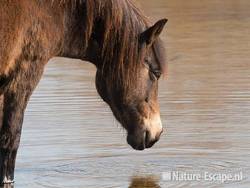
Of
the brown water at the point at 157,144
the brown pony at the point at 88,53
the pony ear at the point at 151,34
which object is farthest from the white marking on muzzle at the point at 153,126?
the pony ear at the point at 151,34

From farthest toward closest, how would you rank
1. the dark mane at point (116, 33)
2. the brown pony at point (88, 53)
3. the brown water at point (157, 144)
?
the brown water at point (157, 144)
the dark mane at point (116, 33)
the brown pony at point (88, 53)

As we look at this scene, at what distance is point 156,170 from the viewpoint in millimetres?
8680

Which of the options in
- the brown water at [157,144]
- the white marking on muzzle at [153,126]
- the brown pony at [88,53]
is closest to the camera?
the brown pony at [88,53]

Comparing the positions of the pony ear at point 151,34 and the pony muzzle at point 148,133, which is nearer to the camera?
the pony ear at point 151,34

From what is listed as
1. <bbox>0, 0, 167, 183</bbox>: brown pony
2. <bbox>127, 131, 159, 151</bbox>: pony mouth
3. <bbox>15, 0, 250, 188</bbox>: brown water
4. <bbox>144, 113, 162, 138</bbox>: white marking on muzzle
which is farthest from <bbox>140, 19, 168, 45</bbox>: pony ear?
<bbox>15, 0, 250, 188</bbox>: brown water

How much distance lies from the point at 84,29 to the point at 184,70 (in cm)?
648

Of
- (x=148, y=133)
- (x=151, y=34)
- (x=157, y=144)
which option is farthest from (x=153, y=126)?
(x=157, y=144)

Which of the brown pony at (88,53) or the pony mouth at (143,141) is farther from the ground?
the brown pony at (88,53)

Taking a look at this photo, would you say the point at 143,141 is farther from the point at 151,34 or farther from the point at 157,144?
the point at 157,144

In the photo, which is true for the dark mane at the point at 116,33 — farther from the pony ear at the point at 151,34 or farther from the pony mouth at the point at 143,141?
the pony mouth at the point at 143,141

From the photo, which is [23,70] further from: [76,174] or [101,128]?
[101,128]

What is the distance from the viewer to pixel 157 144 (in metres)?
9.79

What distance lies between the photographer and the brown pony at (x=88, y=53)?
796 cm

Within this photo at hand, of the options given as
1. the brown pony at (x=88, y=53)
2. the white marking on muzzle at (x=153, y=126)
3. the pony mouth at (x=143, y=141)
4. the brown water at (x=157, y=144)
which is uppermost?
the brown pony at (x=88, y=53)
